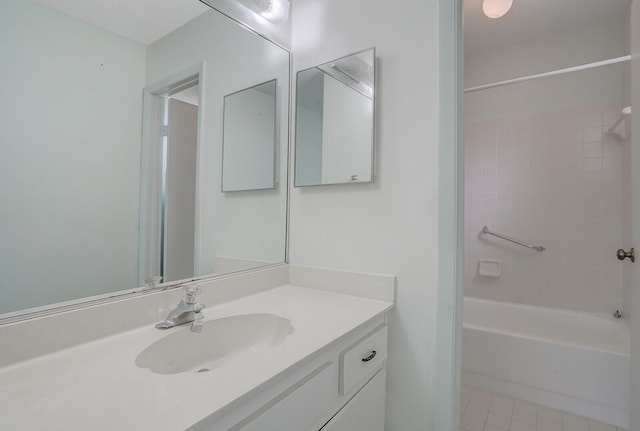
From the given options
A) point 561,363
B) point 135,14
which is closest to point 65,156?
point 135,14

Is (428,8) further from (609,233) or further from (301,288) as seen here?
(609,233)

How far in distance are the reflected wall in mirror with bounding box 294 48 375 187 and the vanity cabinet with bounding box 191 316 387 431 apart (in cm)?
64

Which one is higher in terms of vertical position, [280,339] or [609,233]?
[609,233]

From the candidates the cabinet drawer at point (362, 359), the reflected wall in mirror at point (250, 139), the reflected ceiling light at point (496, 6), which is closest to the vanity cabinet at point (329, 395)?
the cabinet drawer at point (362, 359)

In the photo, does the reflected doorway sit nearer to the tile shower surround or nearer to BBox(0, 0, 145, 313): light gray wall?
BBox(0, 0, 145, 313): light gray wall

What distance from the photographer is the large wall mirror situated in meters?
0.69

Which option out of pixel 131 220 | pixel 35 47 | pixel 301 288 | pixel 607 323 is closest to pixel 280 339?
A: pixel 301 288

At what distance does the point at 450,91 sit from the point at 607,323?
212cm

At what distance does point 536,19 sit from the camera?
2.02 metres

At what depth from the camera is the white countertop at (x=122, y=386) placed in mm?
451

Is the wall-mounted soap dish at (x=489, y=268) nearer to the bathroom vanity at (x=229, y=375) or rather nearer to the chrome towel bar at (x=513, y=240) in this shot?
the chrome towel bar at (x=513, y=240)

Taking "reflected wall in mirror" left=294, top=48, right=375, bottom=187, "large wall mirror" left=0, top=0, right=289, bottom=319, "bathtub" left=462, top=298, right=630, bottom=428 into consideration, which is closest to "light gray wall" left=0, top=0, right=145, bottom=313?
"large wall mirror" left=0, top=0, right=289, bottom=319

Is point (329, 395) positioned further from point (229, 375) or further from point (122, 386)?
Answer: point (122, 386)

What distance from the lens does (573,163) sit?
2146mm
